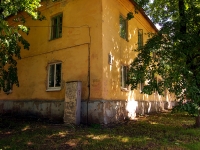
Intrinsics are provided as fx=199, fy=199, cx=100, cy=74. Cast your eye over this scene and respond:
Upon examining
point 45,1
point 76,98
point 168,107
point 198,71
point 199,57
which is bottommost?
point 168,107

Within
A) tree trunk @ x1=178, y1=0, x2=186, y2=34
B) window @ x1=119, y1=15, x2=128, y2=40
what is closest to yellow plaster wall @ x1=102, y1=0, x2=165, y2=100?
window @ x1=119, y1=15, x2=128, y2=40

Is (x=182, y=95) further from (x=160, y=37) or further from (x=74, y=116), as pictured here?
(x=74, y=116)

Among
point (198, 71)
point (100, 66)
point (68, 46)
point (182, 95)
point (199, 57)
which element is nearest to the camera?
point (182, 95)

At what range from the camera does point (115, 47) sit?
1035 cm

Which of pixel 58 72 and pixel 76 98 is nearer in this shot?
pixel 76 98

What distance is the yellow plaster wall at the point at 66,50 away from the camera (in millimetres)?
9375

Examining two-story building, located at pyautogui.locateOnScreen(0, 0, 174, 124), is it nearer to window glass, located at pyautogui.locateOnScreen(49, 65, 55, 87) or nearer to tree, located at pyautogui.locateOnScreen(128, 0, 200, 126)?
window glass, located at pyautogui.locateOnScreen(49, 65, 55, 87)

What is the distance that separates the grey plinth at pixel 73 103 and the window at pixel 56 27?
3611mm

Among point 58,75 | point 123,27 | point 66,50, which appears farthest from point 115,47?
point 58,75

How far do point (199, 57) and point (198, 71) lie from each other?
2.96ft

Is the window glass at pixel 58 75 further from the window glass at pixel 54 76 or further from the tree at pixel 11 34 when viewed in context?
the tree at pixel 11 34

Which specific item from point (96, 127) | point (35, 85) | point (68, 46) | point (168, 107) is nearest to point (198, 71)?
point (96, 127)

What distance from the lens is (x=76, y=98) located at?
8773 millimetres

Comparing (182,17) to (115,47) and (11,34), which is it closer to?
(115,47)
